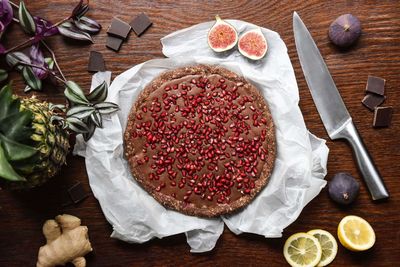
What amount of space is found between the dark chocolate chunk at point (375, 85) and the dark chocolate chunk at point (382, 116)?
0.31 ft

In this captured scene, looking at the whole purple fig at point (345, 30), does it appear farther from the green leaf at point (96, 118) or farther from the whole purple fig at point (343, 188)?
the green leaf at point (96, 118)

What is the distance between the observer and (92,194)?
2938mm

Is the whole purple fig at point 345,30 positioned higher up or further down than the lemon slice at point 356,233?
higher up

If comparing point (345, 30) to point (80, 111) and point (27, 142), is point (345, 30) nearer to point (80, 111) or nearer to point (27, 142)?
point (80, 111)

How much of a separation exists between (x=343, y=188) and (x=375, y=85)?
0.61 metres

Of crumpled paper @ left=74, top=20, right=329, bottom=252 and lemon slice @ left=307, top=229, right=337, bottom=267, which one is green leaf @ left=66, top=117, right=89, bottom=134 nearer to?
crumpled paper @ left=74, top=20, right=329, bottom=252

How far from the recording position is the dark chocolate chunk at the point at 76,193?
2904mm

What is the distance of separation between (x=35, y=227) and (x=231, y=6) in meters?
1.66

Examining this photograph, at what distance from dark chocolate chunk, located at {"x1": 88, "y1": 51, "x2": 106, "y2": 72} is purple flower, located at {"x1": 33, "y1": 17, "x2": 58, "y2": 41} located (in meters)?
0.25

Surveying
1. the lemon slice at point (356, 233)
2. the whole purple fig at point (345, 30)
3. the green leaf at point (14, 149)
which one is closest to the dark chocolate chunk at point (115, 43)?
the green leaf at point (14, 149)

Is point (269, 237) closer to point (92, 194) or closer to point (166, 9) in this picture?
point (92, 194)

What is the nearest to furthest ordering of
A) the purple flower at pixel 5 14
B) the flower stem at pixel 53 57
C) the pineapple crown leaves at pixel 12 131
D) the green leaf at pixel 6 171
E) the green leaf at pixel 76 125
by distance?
the green leaf at pixel 6 171, the pineapple crown leaves at pixel 12 131, the green leaf at pixel 76 125, the purple flower at pixel 5 14, the flower stem at pixel 53 57

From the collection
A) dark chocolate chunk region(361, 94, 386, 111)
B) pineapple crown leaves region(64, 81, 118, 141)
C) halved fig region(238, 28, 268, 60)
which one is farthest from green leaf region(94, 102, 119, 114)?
dark chocolate chunk region(361, 94, 386, 111)

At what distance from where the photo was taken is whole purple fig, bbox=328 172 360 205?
2.82 m
